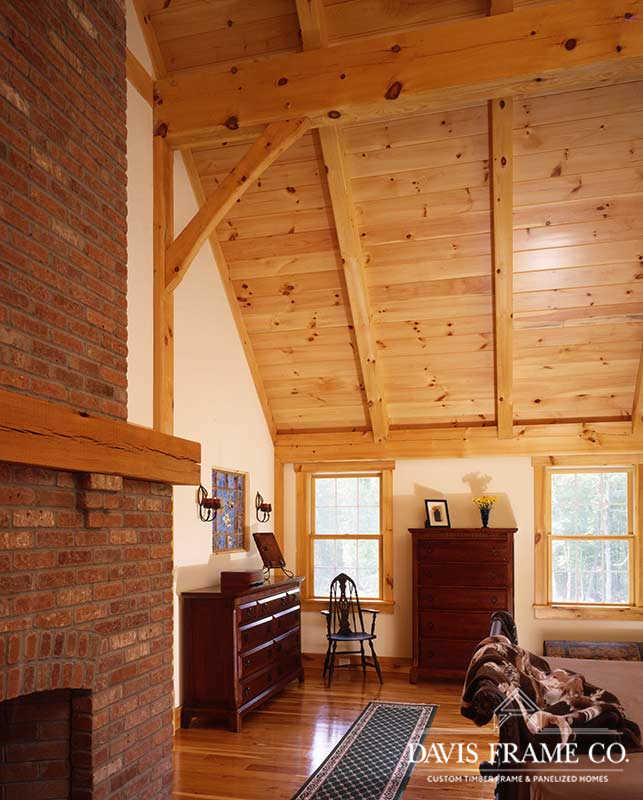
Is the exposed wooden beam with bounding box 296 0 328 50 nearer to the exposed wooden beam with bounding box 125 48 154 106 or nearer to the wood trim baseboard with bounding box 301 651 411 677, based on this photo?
the exposed wooden beam with bounding box 125 48 154 106

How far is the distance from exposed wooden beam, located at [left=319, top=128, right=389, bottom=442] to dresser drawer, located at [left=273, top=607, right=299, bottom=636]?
1857mm

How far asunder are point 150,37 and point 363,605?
205 inches

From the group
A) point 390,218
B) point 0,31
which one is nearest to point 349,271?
point 390,218

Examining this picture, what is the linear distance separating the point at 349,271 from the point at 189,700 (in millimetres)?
3345

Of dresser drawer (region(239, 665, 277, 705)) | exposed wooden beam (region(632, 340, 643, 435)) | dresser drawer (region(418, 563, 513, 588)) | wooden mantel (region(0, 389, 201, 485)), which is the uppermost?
exposed wooden beam (region(632, 340, 643, 435))

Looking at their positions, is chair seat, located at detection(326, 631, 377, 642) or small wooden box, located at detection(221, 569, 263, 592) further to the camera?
chair seat, located at detection(326, 631, 377, 642)

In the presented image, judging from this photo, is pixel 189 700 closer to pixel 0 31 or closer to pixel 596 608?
pixel 596 608

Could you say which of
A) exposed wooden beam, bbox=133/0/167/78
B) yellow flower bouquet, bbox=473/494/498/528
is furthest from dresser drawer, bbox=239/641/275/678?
exposed wooden beam, bbox=133/0/167/78

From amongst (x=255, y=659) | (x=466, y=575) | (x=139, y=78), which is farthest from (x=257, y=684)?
(x=139, y=78)

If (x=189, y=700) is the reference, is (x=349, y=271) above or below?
above

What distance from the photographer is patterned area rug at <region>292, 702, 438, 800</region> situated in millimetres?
4379

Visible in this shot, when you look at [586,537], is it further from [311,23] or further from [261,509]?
[311,23]

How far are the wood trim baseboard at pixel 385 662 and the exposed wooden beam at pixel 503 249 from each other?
2.34m

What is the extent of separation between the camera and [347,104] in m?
4.65
